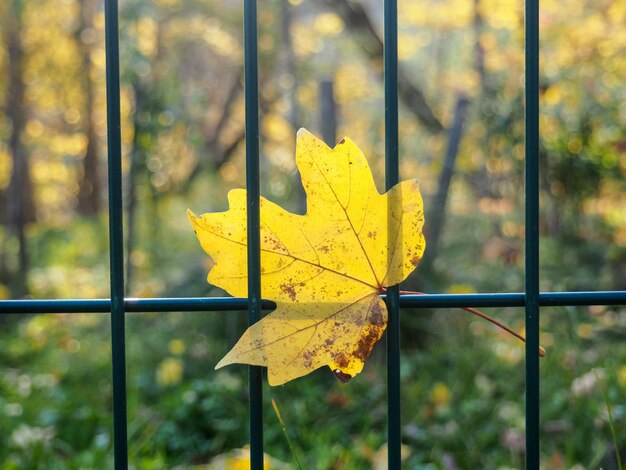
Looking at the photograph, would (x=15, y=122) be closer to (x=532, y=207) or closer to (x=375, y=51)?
(x=375, y=51)

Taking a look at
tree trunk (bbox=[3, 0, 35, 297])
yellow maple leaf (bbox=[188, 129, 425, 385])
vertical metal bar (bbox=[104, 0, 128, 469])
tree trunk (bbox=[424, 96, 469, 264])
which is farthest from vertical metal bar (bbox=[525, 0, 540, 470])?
tree trunk (bbox=[3, 0, 35, 297])

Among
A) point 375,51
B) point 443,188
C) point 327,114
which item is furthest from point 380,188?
point 375,51

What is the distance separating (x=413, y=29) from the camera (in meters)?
4.93

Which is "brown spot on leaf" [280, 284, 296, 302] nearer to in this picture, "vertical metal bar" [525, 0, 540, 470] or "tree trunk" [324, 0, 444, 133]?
"vertical metal bar" [525, 0, 540, 470]

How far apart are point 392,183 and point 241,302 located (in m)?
0.21

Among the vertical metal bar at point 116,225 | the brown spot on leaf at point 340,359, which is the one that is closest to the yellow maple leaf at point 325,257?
the brown spot on leaf at point 340,359

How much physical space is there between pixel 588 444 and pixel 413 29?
12.2 feet

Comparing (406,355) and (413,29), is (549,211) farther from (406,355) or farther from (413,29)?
(413,29)

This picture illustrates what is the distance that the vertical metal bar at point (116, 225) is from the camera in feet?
2.28

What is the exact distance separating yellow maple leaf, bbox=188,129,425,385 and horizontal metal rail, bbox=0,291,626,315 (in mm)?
26

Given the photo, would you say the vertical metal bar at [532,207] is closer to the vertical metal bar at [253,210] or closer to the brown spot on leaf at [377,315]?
the brown spot on leaf at [377,315]

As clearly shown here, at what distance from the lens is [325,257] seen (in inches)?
26.2

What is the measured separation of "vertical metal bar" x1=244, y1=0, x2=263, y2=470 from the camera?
2.18 ft

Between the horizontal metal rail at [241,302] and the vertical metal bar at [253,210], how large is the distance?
0.02 m
